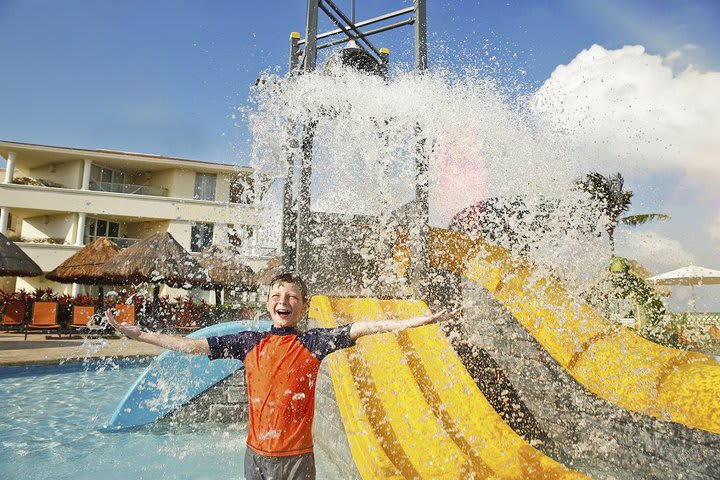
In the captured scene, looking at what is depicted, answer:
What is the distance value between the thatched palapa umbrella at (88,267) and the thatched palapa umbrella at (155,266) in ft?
2.13

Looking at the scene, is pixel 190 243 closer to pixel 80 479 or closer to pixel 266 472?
pixel 80 479

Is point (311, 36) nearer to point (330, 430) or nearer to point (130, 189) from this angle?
point (330, 430)

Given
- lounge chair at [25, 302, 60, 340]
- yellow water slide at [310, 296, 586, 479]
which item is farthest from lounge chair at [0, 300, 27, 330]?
yellow water slide at [310, 296, 586, 479]

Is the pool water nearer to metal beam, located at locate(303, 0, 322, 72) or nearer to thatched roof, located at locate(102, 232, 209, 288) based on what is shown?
metal beam, located at locate(303, 0, 322, 72)

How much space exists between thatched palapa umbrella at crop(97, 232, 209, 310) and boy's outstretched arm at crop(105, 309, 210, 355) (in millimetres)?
12270

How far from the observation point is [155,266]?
547 inches

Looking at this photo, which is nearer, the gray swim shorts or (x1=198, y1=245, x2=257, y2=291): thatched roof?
the gray swim shorts

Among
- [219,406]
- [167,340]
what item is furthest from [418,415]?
[219,406]

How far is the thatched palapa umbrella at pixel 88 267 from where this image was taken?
1465 cm

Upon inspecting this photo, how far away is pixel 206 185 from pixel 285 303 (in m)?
29.6

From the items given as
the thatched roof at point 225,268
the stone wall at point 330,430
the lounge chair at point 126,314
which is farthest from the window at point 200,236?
the stone wall at point 330,430

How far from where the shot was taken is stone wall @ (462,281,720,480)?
9.22 feet

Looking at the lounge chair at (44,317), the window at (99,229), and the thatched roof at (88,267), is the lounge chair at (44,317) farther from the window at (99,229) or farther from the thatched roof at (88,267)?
the window at (99,229)

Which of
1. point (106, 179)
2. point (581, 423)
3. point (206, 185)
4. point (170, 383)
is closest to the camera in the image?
point (581, 423)
